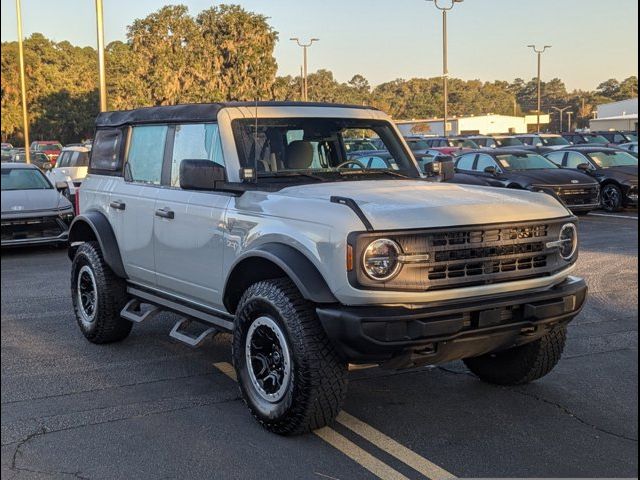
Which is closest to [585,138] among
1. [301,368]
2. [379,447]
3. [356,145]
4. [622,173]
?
[622,173]

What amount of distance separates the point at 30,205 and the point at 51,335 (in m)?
5.72

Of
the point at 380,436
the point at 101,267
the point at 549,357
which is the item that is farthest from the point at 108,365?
the point at 549,357

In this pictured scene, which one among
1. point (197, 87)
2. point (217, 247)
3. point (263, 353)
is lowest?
point (263, 353)

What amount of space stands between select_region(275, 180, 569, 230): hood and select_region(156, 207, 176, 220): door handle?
3.49 feet

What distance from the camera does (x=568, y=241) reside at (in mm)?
4766

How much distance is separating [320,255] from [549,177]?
13915mm

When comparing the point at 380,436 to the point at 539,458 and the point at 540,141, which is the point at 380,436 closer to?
the point at 539,458

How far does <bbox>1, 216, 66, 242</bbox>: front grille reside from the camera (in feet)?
38.2

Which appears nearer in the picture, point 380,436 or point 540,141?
point 380,436

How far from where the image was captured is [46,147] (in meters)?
44.3

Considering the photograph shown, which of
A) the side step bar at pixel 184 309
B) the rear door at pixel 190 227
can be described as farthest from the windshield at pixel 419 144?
the rear door at pixel 190 227

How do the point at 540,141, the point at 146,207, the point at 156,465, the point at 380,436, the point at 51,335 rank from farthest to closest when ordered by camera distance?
1. the point at 540,141
2. the point at 51,335
3. the point at 146,207
4. the point at 380,436
5. the point at 156,465

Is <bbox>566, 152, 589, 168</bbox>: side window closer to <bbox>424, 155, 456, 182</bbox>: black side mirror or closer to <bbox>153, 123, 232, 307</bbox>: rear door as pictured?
<bbox>424, 155, 456, 182</bbox>: black side mirror

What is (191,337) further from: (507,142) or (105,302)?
(507,142)
